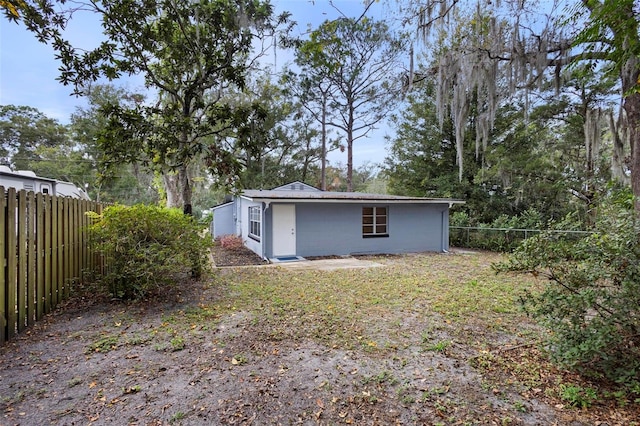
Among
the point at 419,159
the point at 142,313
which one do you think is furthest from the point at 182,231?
the point at 419,159

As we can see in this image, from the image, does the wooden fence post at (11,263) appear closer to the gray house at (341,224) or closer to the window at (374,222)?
the gray house at (341,224)

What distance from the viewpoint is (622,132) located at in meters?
7.31

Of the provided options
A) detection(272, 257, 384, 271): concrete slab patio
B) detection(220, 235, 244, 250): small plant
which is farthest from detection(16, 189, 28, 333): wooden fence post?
detection(220, 235, 244, 250): small plant

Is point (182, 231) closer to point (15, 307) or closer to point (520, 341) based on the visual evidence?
point (15, 307)

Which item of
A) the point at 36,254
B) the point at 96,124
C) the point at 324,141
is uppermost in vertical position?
the point at 96,124

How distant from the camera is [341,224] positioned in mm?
11469

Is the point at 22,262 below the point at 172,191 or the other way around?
below

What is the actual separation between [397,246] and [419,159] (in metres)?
6.90

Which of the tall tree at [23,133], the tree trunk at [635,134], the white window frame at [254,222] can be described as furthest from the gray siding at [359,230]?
the tall tree at [23,133]

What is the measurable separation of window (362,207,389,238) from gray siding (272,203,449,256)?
0.17 m

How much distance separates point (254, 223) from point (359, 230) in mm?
4160

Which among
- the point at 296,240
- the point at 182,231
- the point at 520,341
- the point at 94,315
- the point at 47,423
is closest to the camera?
the point at 47,423

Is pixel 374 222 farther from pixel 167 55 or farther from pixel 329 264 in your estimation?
pixel 167 55

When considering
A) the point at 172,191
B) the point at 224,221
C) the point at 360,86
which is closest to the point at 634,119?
the point at 360,86
